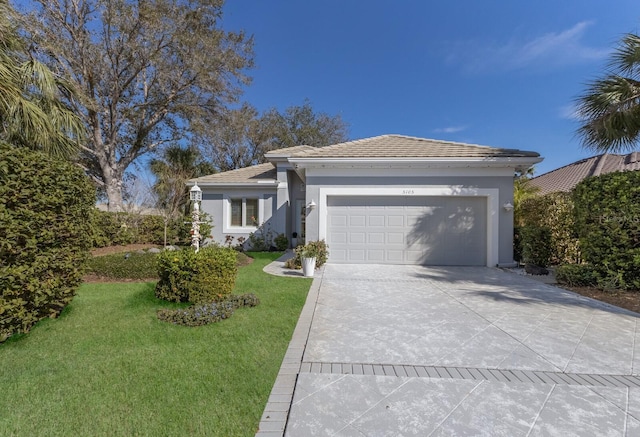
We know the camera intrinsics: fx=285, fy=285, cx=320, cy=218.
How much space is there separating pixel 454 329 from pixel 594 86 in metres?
7.30

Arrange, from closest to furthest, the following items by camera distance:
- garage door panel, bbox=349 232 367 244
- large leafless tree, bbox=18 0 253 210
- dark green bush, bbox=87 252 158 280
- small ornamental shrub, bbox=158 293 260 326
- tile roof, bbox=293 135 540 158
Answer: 1. small ornamental shrub, bbox=158 293 260 326
2. dark green bush, bbox=87 252 158 280
3. tile roof, bbox=293 135 540 158
4. garage door panel, bbox=349 232 367 244
5. large leafless tree, bbox=18 0 253 210

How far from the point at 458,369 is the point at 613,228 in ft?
21.0

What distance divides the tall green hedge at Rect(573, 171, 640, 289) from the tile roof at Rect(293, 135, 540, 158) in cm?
258

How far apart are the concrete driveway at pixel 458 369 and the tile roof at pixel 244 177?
10.1m

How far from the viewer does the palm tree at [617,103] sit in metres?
6.51

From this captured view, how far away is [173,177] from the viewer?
1636cm

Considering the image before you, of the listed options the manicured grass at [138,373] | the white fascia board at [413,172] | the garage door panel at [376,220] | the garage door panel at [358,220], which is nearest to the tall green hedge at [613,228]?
the white fascia board at [413,172]

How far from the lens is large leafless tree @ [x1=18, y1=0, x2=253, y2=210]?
46.9ft

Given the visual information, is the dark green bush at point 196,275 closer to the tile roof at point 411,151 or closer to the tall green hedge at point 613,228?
the tile roof at point 411,151

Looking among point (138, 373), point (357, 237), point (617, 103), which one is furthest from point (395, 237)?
point (138, 373)

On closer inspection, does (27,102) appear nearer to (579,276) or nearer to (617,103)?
(617,103)

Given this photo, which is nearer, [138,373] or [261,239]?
[138,373]

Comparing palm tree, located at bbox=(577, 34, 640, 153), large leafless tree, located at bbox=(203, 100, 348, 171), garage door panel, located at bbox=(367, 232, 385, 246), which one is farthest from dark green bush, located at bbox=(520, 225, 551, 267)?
large leafless tree, located at bbox=(203, 100, 348, 171)

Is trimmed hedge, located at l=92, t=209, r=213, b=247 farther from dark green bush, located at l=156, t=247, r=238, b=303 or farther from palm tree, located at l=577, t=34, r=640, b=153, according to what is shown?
palm tree, located at l=577, t=34, r=640, b=153
